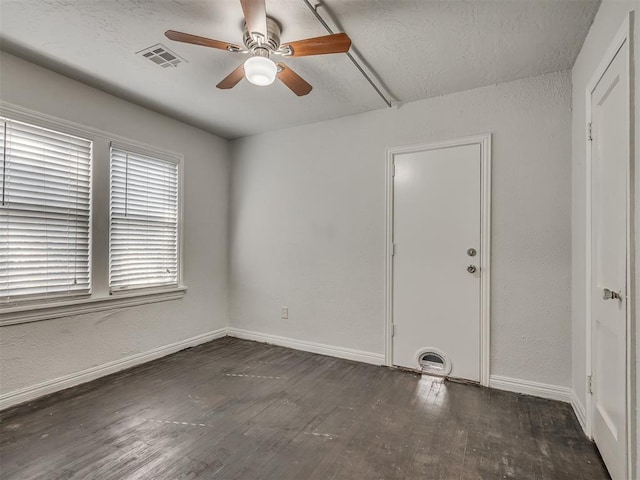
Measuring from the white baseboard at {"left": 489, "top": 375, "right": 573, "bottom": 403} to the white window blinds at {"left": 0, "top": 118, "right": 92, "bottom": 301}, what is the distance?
3.46 meters

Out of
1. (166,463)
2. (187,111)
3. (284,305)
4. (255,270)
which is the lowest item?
(166,463)

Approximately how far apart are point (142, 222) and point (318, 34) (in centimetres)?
236

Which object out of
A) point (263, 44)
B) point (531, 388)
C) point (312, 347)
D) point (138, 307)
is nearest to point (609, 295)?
point (531, 388)

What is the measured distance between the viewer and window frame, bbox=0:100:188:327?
93.0 inches

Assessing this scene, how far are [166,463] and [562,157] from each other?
10.8ft

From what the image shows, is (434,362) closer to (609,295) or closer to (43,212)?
(609,295)

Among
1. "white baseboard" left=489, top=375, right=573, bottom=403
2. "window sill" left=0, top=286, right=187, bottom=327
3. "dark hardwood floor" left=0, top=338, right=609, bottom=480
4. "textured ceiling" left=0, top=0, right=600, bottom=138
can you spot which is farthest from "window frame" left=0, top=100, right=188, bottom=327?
"white baseboard" left=489, top=375, right=573, bottom=403

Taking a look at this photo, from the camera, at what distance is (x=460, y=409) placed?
233 cm

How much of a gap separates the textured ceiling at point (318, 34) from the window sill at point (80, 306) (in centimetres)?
180

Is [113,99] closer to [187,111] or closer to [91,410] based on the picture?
[187,111]

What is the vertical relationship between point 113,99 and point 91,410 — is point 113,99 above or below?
above

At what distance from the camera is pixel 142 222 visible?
3221 mm

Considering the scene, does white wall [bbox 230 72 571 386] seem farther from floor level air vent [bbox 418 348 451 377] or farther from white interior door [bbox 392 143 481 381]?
floor level air vent [bbox 418 348 451 377]

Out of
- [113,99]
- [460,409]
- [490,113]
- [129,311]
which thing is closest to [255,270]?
[129,311]
